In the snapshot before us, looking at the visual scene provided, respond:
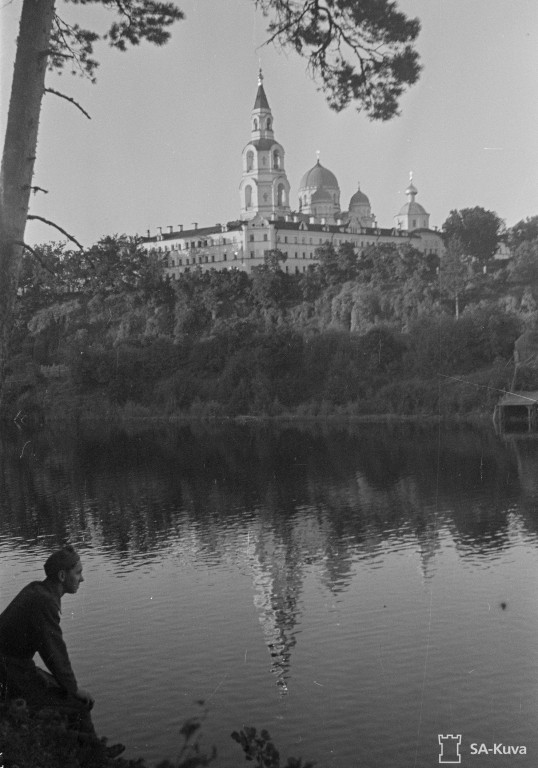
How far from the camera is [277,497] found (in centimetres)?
2481

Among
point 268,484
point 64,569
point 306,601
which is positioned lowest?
point 306,601

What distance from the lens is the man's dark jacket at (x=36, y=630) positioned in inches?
277

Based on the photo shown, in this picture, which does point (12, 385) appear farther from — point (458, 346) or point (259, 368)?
point (458, 346)

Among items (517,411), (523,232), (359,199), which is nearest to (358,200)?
(359,199)

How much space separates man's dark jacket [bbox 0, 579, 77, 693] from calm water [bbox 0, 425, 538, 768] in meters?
1.97

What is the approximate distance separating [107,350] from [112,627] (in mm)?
46958

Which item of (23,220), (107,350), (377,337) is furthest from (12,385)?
(23,220)

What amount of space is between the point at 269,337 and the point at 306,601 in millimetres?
41514

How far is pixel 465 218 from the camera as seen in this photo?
289ft

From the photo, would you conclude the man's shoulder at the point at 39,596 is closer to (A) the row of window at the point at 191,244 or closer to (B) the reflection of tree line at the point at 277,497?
(B) the reflection of tree line at the point at 277,497

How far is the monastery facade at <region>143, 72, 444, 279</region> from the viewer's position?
91500 millimetres

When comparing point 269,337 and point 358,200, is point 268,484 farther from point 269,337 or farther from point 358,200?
point 358,200

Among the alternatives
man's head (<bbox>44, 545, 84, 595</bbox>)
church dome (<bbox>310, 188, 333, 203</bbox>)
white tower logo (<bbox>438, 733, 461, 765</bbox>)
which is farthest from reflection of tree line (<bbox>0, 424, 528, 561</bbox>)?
church dome (<bbox>310, 188, 333, 203</bbox>)

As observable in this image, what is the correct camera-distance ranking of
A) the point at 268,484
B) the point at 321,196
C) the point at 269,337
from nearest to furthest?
the point at 268,484 < the point at 269,337 < the point at 321,196
